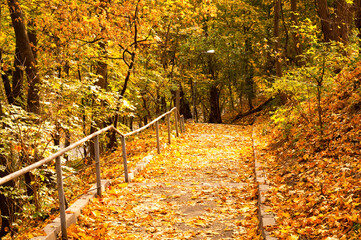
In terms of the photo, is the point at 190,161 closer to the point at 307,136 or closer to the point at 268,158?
the point at 268,158

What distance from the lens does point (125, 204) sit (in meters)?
6.27

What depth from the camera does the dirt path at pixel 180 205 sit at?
4.99 meters

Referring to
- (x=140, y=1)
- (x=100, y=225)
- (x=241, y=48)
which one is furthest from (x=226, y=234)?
(x=241, y=48)

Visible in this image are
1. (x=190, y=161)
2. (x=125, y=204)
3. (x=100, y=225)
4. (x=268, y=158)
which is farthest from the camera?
(x=190, y=161)

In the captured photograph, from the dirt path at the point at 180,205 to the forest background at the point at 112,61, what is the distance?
4.42 ft

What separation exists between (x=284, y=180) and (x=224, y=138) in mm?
8865

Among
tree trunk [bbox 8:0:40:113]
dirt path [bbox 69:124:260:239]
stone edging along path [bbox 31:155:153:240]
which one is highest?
tree trunk [bbox 8:0:40:113]

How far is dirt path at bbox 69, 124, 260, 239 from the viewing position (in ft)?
16.4

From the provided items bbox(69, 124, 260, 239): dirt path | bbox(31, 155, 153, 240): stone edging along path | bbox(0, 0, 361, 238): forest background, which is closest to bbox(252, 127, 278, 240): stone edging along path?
bbox(69, 124, 260, 239): dirt path

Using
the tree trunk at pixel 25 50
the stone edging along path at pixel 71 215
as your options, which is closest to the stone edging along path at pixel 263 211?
the stone edging along path at pixel 71 215

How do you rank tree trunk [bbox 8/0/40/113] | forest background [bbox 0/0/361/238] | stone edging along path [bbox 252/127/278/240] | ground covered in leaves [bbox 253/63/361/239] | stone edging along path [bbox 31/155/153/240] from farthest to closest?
1. tree trunk [bbox 8/0/40/113]
2. forest background [bbox 0/0/361/238]
3. stone edging along path [bbox 252/127/278/240]
4. stone edging along path [bbox 31/155/153/240]
5. ground covered in leaves [bbox 253/63/361/239]

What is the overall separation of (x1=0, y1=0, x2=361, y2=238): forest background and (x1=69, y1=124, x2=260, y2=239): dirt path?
1347 millimetres

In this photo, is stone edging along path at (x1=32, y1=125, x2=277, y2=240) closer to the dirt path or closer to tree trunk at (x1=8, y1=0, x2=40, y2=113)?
the dirt path

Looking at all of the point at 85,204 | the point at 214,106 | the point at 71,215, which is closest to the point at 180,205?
the point at 85,204
